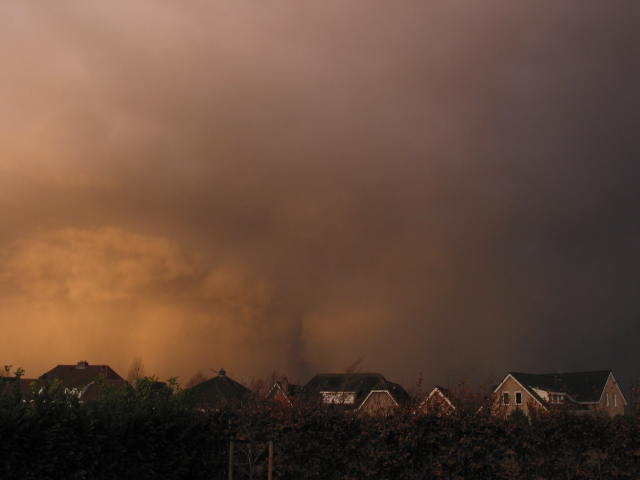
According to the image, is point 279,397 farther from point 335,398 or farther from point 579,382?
point 579,382

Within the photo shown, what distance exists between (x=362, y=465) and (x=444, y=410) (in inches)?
104

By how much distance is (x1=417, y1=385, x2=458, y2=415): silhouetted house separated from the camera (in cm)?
1559

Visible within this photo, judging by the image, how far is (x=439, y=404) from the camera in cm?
1587

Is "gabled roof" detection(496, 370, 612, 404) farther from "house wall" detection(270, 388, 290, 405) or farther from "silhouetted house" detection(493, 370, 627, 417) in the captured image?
"house wall" detection(270, 388, 290, 405)

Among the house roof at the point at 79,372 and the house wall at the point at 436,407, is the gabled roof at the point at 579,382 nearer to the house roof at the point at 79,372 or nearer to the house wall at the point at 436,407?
the house roof at the point at 79,372

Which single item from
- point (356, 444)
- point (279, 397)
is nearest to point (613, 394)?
point (279, 397)

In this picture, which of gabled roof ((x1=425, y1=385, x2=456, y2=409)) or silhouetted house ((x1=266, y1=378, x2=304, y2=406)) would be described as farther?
silhouetted house ((x1=266, y1=378, x2=304, y2=406))

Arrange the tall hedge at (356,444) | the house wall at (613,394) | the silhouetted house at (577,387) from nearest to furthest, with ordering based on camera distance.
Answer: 1. the tall hedge at (356,444)
2. the silhouetted house at (577,387)
3. the house wall at (613,394)

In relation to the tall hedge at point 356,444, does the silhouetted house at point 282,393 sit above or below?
above

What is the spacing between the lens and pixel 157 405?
15.4 m

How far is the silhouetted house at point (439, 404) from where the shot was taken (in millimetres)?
15586

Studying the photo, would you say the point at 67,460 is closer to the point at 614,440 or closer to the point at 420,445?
the point at 420,445

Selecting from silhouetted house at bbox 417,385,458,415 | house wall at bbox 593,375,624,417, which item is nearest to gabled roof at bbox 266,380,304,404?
silhouetted house at bbox 417,385,458,415

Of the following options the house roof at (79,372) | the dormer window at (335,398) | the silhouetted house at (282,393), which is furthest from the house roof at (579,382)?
the silhouetted house at (282,393)
